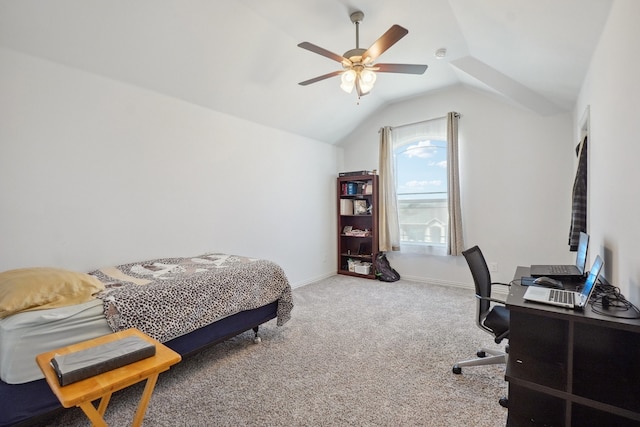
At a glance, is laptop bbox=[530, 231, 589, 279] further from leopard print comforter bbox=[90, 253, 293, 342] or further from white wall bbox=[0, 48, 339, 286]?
white wall bbox=[0, 48, 339, 286]

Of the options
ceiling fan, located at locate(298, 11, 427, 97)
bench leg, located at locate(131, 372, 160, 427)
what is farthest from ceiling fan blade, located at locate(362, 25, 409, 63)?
bench leg, located at locate(131, 372, 160, 427)

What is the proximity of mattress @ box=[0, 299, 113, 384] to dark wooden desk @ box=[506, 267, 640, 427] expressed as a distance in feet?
7.36

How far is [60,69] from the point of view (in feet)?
7.61

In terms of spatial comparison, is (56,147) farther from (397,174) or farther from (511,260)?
(511,260)

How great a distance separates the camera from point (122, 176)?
8.77 feet

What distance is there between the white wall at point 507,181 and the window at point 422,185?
22 centimetres

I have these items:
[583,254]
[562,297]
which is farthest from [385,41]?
[583,254]

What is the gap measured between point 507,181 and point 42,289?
15.6 ft

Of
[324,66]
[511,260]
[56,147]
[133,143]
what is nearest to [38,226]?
[56,147]

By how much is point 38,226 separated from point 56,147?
616 millimetres

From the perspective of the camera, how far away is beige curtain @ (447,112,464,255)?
4.22 m

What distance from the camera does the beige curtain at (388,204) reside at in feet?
15.7

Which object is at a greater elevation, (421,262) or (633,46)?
(633,46)

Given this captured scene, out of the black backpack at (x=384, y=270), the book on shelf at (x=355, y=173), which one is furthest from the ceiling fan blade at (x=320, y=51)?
the black backpack at (x=384, y=270)
